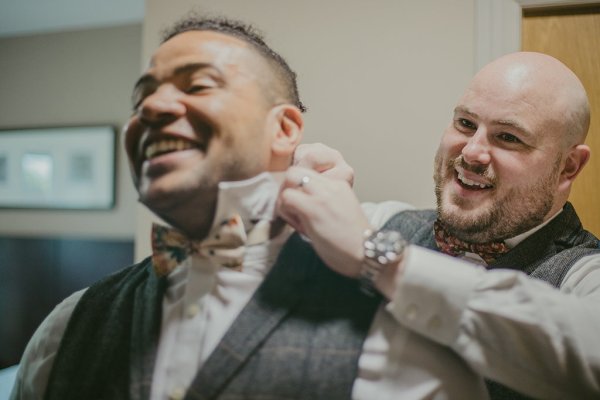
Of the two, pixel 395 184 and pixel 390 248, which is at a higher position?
pixel 390 248

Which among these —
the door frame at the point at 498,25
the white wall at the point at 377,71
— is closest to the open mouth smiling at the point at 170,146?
the white wall at the point at 377,71

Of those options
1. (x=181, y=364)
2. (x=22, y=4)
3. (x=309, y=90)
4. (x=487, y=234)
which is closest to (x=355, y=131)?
(x=309, y=90)

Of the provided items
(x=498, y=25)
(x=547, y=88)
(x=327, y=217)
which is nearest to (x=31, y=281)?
(x=327, y=217)

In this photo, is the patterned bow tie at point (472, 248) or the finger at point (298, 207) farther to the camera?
the patterned bow tie at point (472, 248)

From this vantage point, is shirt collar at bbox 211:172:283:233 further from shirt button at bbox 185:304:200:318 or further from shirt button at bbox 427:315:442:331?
shirt button at bbox 427:315:442:331

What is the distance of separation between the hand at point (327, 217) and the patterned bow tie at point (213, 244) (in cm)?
5

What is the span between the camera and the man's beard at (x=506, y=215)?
2.97 feet

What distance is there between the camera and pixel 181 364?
19.3 inches

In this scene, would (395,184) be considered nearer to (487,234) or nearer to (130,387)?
(487,234)

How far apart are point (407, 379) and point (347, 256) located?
0.49ft

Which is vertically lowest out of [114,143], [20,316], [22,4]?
[20,316]

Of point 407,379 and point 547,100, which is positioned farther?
point 547,100

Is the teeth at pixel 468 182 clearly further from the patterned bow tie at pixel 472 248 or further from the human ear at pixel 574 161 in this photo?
the human ear at pixel 574 161

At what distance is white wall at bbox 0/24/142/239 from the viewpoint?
6.30ft
